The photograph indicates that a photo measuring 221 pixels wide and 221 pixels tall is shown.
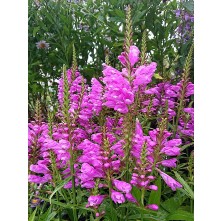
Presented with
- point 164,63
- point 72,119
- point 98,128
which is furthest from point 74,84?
point 164,63

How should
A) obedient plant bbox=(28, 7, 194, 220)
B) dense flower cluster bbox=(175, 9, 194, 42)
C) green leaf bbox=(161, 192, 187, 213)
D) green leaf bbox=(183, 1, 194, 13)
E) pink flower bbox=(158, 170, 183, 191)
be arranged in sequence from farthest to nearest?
dense flower cluster bbox=(175, 9, 194, 42)
green leaf bbox=(183, 1, 194, 13)
green leaf bbox=(161, 192, 187, 213)
pink flower bbox=(158, 170, 183, 191)
obedient plant bbox=(28, 7, 194, 220)

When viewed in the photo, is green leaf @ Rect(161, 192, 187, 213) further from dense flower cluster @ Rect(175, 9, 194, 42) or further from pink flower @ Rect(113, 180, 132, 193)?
dense flower cluster @ Rect(175, 9, 194, 42)

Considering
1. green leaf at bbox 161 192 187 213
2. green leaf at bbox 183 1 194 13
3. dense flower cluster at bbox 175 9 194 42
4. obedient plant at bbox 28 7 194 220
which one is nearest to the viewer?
obedient plant at bbox 28 7 194 220

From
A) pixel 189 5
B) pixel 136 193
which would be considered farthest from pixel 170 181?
pixel 189 5

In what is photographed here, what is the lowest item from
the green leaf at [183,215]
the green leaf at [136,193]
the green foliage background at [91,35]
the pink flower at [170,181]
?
the green leaf at [183,215]

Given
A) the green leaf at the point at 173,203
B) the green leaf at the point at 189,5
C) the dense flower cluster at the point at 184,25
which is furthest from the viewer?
the dense flower cluster at the point at 184,25

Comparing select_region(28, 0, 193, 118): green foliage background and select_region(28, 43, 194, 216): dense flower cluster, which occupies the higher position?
select_region(28, 0, 193, 118): green foliage background

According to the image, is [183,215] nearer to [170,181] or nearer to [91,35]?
[170,181]

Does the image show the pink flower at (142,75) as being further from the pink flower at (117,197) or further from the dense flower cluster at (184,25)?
the dense flower cluster at (184,25)

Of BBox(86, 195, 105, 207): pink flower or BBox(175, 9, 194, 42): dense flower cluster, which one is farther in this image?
BBox(175, 9, 194, 42): dense flower cluster

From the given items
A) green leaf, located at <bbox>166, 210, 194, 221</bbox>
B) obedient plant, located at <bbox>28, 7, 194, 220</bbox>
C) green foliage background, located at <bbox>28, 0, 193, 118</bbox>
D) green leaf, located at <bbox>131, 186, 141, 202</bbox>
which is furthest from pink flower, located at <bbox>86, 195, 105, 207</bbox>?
green foliage background, located at <bbox>28, 0, 193, 118</bbox>

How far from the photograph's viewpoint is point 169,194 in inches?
61.9

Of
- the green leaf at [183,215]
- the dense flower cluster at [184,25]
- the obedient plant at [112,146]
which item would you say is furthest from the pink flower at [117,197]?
the dense flower cluster at [184,25]

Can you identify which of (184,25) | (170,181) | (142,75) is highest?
(184,25)
